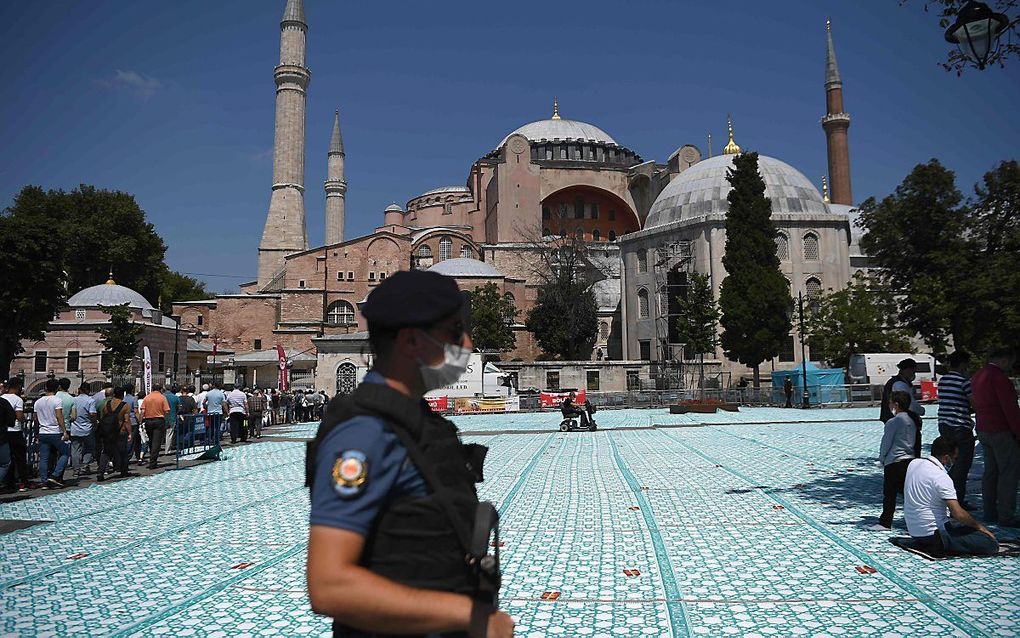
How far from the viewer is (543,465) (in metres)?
10.8

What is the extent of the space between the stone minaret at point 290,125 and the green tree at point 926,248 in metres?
37.8

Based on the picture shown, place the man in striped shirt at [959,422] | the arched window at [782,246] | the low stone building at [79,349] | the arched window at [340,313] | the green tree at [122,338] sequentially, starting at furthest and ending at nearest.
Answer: the arched window at [340,313]
the arched window at [782,246]
the low stone building at [79,349]
the green tree at [122,338]
the man in striped shirt at [959,422]

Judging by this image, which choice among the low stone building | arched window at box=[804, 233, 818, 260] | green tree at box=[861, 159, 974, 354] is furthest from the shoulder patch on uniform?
arched window at box=[804, 233, 818, 260]

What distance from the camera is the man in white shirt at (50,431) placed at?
8.98m

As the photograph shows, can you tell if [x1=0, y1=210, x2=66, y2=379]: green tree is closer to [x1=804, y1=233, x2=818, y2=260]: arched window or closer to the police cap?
the police cap

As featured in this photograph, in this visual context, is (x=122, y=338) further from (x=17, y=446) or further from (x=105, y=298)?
(x=17, y=446)

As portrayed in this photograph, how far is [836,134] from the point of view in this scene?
172 feet

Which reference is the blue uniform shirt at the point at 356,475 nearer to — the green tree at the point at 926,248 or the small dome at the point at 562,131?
the green tree at the point at 926,248

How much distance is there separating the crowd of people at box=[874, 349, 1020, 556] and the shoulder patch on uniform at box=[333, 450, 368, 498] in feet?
16.5

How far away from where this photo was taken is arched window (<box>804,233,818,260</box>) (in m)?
39.2

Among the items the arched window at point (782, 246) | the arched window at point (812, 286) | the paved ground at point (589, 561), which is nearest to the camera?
the paved ground at point (589, 561)

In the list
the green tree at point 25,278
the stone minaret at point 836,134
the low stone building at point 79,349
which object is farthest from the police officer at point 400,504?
the stone minaret at point 836,134

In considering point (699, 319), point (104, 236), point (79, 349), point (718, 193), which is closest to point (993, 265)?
point (699, 319)

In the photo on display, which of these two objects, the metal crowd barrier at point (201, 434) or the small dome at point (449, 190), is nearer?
the metal crowd barrier at point (201, 434)
